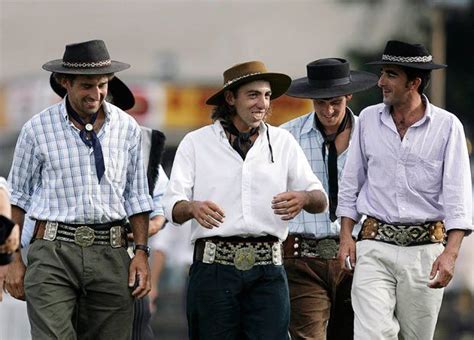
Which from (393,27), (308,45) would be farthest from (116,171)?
(308,45)

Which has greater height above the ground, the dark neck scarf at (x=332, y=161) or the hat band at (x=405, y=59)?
the hat band at (x=405, y=59)

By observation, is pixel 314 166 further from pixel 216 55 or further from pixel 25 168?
pixel 216 55

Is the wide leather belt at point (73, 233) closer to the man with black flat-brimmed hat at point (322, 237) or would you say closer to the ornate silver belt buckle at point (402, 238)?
the man with black flat-brimmed hat at point (322, 237)

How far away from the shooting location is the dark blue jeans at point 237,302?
10469 mm

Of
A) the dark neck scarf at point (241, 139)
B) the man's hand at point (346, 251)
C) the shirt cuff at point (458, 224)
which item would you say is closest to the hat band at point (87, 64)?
the dark neck scarf at point (241, 139)

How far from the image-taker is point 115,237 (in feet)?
34.6

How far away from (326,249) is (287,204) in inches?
55.5

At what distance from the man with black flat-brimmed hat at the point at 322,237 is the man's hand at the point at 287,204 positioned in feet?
4.12

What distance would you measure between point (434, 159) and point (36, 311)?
2.65 meters

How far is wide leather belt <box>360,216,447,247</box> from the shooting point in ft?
35.1

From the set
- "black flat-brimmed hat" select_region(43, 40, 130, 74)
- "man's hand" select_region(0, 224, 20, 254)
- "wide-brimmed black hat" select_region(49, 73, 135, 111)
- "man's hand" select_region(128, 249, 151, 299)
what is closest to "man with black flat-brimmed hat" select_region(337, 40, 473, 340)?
"man's hand" select_region(128, 249, 151, 299)

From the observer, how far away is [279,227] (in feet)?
34.7

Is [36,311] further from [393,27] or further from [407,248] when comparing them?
[393,27]

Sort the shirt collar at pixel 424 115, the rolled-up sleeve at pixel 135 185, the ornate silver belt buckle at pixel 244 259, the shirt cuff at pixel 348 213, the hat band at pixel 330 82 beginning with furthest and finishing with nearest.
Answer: the hat band at pixel 330 82, the shirt cuff at pixel 348 213, the shirt collar at pixel 424 115, the rolled-up sleeve at pixel 135 185, the ornate silver belt buckle at pixel 244 259
